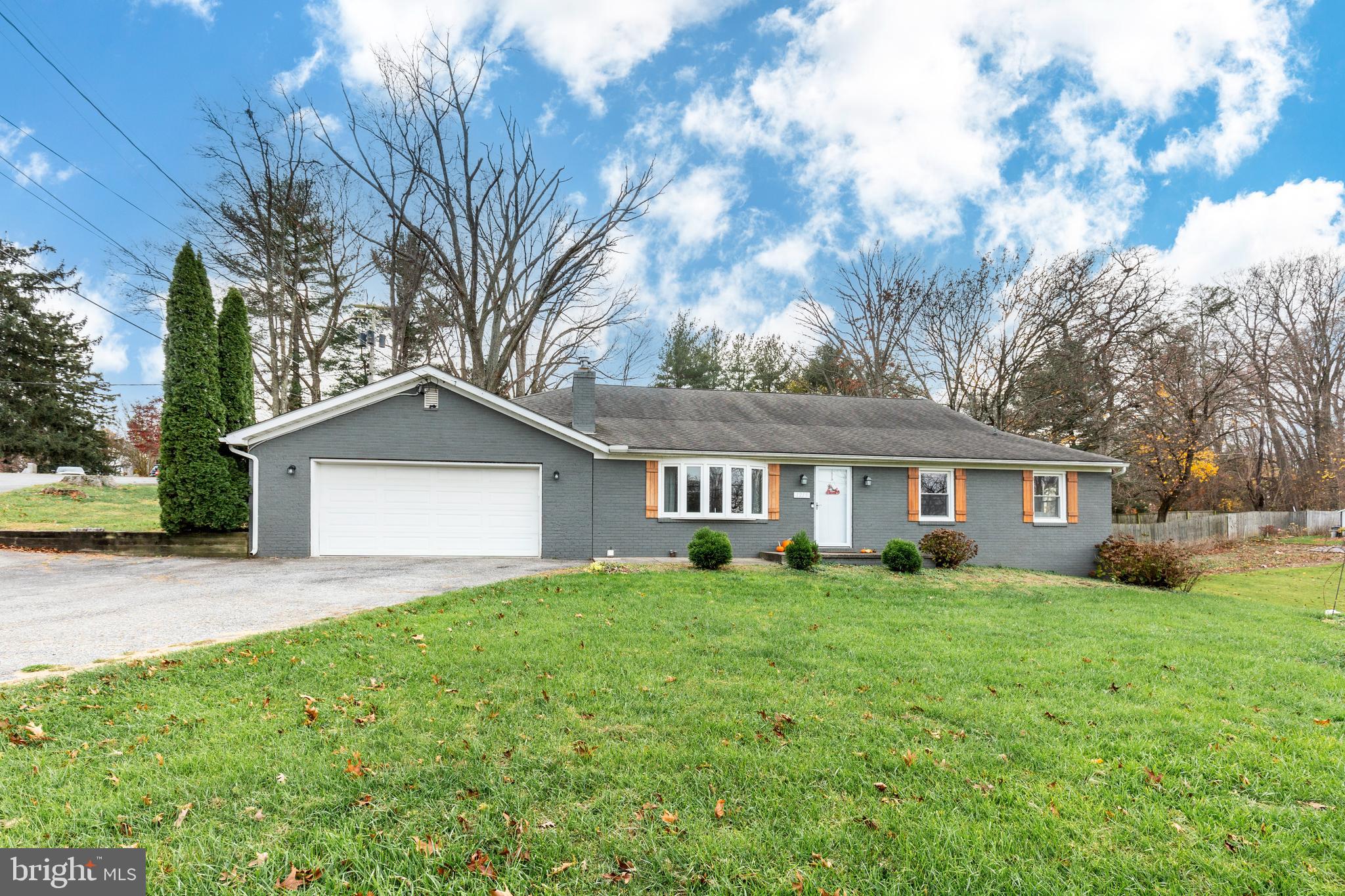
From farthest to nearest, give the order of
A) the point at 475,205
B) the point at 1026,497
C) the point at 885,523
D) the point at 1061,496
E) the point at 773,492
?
the point at 475,205 → the point at 1061,496 → the point at 1026,497 → the point at 885,523 → the point at 773,492

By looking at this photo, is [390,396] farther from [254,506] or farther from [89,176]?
[89,176]

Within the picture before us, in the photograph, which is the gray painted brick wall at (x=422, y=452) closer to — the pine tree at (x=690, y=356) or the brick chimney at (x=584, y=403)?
the brick chimney at (x=584, y=403)

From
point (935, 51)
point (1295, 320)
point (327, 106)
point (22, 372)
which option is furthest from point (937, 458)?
point (22, 372)

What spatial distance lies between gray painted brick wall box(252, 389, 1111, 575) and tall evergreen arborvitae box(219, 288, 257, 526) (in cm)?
220

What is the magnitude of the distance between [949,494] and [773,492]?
463cm

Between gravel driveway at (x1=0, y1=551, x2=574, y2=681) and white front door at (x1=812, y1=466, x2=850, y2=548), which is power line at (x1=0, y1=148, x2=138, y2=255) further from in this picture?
white front door at (x1=812, y1=466, x2=850, y2=548)

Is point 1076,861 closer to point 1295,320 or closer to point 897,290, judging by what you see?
point 897,290

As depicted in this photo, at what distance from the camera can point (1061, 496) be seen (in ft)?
51.9

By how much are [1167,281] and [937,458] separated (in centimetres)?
1487

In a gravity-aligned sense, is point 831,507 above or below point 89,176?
below

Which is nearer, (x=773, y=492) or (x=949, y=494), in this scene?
(x=773, y=492)

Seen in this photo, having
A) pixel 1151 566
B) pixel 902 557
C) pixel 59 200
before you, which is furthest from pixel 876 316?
pixel 59 200

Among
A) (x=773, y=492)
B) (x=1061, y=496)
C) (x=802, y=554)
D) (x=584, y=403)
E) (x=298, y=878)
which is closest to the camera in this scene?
(x=298, y=878)

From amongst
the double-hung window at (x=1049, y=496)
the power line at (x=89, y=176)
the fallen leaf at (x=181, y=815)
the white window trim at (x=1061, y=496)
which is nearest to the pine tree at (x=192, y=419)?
the power line at (x=89, y=176)
